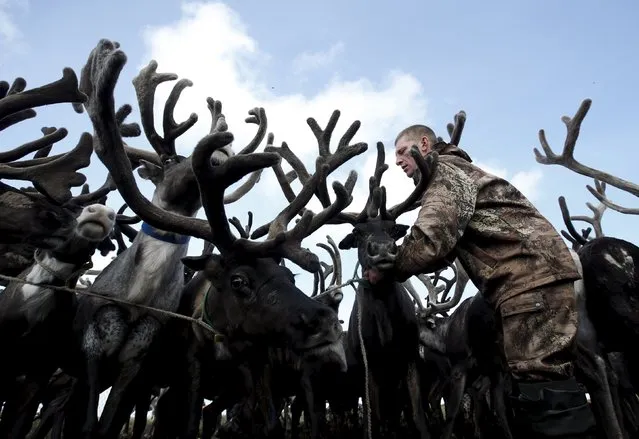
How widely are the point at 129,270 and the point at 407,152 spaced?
270cm

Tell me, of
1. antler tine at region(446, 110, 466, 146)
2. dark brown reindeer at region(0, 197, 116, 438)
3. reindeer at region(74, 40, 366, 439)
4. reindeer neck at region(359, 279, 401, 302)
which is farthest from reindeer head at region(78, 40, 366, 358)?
antler tine at region(446, 110, 466, 146)

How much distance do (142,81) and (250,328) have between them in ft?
11.2

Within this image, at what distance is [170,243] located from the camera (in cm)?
494

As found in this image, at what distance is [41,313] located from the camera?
14.4ft

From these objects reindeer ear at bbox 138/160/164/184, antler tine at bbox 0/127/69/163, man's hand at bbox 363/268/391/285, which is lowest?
man's hand at bbox 363/268/391/285

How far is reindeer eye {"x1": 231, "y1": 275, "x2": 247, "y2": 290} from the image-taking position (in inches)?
165

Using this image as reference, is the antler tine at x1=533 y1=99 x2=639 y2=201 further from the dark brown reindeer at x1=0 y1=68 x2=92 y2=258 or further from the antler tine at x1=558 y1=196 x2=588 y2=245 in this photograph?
the dark brown reindeer at x1=0 y1=68 x2=92 y2=258

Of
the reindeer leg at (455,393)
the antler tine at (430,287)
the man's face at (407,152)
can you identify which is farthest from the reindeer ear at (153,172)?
the antler tine at (430,287)

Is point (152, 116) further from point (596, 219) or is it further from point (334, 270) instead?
point (596, 219)

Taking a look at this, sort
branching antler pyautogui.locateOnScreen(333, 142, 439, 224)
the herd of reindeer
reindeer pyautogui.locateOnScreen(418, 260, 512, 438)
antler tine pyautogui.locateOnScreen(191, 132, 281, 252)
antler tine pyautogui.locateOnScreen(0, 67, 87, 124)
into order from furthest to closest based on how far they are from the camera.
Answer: reindeer pyautogui.locateOnScreen(418, 260, 512, 438)
branching antler pyautogui.locateOnScreen(333, 142, 439, 224)
antler tine pyautogui.locateOnScreen(0, 67, 87, 124)
the herd of reindeer
antler tine pyautogui.locateOnScreen(191, 132, 281, 252)

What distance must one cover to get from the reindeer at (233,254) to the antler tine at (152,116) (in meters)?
1.03

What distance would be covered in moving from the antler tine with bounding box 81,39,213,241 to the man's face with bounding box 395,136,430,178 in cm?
181

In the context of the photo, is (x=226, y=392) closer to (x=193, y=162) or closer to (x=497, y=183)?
(x=193, y=162)

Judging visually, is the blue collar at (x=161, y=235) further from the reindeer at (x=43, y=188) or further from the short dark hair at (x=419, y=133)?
the short dark hair at (x=419, y=133)
